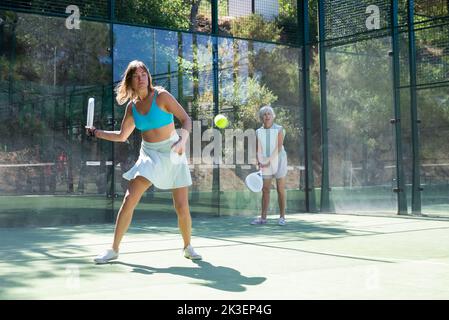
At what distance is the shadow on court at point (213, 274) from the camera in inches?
151

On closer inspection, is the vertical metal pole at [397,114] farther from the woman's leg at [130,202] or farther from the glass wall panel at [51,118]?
the woman's leg at [130,202]

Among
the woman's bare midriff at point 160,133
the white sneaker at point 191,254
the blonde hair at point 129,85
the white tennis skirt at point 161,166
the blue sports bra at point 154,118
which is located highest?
the blonde hair at point 129,85

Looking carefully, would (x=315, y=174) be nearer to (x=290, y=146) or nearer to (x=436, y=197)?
(x=290, y=146)

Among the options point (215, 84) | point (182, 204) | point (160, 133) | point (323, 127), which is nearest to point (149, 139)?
point (160, 133)

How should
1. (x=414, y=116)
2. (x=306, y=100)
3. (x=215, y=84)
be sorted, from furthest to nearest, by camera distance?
(x=306, y=100) < (x=215, y=84) < (x=414, y=116)

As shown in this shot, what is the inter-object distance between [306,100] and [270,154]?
269 cm

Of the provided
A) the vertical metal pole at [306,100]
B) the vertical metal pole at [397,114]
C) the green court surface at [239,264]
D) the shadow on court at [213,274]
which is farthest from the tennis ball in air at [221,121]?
the shadow on court at [213,274]

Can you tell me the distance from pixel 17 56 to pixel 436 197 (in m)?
6.05

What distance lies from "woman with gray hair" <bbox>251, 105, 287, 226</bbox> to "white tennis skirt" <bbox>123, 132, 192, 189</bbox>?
3.49 metres

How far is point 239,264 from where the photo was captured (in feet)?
15.7

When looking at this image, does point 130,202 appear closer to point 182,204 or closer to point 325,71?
point 182,204

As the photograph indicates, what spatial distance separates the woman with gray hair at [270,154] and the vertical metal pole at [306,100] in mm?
2197

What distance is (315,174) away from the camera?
10.8 metres
